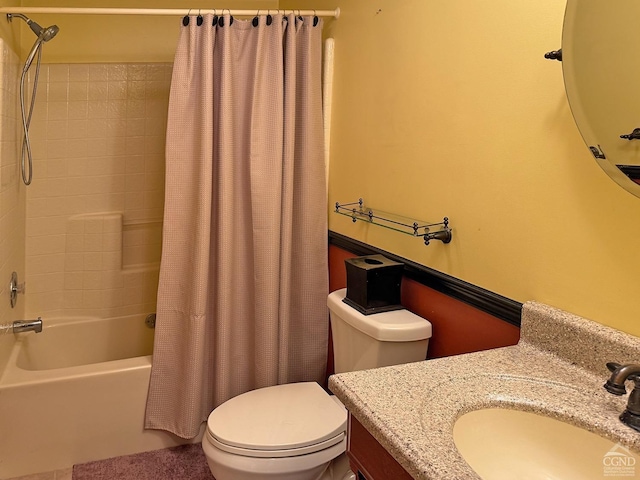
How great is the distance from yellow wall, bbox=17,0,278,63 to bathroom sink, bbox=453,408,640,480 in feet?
8.26

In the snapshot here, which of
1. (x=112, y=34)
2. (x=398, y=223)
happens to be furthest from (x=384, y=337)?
(x=112, y=34)

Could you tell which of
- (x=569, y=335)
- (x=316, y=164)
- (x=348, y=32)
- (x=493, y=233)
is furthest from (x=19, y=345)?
(x=569, y=335)

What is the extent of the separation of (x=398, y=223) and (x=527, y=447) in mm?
894

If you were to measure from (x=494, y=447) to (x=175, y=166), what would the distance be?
1.60 meters

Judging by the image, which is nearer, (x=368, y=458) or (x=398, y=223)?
(x=368, y=458)

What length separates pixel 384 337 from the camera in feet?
5.04

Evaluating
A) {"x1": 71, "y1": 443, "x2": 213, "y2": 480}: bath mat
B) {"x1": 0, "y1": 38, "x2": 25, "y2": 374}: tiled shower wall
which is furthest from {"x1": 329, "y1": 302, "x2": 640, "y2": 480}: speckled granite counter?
{"x1": 0, "y1": 38, "x2": 25, "y2": 374}: tiled shower wall

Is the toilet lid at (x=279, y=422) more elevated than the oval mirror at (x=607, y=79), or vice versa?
the oval mirror at (x=607, y=79)

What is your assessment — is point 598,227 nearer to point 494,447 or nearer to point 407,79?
point 494,447

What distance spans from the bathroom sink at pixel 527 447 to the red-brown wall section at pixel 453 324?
1.15 ft
